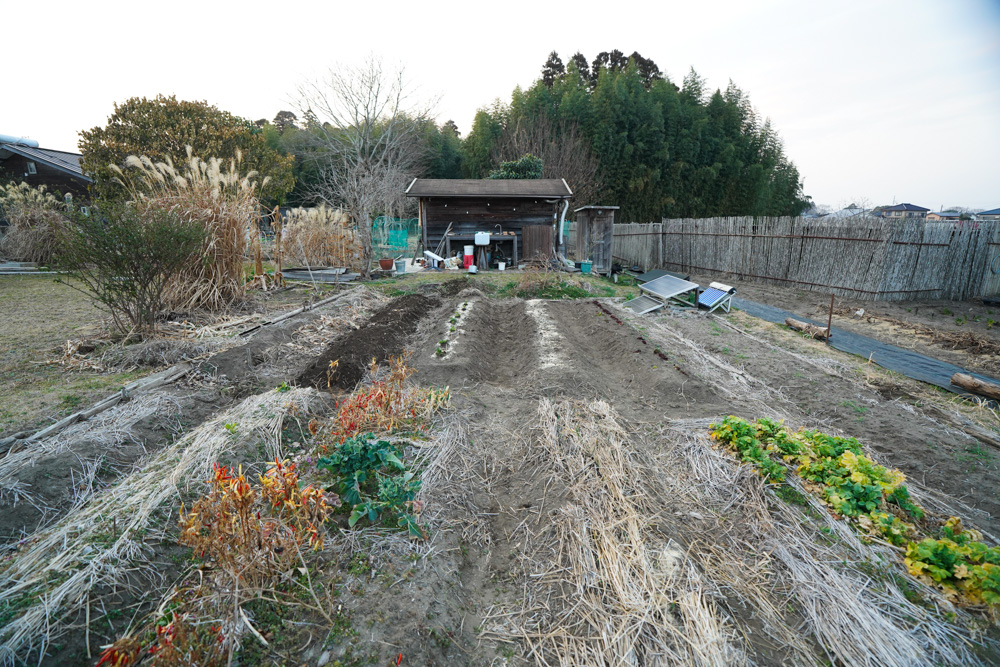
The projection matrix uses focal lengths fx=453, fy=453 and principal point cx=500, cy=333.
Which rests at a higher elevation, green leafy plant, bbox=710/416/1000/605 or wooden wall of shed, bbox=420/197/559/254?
wooden wall of shed, bbox=420/197/559/254

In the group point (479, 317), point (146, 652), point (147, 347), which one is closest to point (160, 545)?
point (146, 652)

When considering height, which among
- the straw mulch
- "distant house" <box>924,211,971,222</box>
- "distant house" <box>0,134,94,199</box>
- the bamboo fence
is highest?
"distant house" <box>0,134,94,199</box>

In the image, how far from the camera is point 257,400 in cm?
422

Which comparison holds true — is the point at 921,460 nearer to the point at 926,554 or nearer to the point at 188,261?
the point at 926,554

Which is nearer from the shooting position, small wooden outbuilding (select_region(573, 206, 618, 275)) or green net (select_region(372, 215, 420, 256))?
small wooden outbuilding (select_region(573, 206, 618, 275))

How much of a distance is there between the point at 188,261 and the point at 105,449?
458 cm

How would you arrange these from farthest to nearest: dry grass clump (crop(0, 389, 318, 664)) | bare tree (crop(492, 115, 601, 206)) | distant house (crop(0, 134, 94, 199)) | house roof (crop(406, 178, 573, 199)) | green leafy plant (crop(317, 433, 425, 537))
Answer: bare tree (crop(492, 115, 601, 206)), distant house (crop(0, 134, 94, 199)), house roof (crop(406, 178, 573, 199)), green leafy plant (crop(317, 433, 425, 537)), dry grass clump (crop(0, 389, 318, 664))

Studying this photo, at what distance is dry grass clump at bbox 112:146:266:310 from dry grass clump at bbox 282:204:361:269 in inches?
192

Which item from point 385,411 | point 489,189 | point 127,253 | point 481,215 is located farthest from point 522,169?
point 385,411

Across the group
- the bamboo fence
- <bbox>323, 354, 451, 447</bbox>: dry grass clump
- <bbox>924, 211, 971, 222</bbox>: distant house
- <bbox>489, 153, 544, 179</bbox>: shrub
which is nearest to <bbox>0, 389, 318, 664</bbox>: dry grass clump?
<bbox>323, 354, 451, 447</bbox>: dry grass clump

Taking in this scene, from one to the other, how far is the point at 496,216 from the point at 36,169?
2061 centimetres

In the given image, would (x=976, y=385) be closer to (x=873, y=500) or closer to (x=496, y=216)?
(x=873, y=500)

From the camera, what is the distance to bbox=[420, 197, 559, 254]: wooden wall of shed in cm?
1641

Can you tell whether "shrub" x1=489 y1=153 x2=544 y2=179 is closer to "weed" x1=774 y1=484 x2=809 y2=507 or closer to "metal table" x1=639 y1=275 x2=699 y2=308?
"metal table" x1=639 y1=275 x2=699 y2=308
